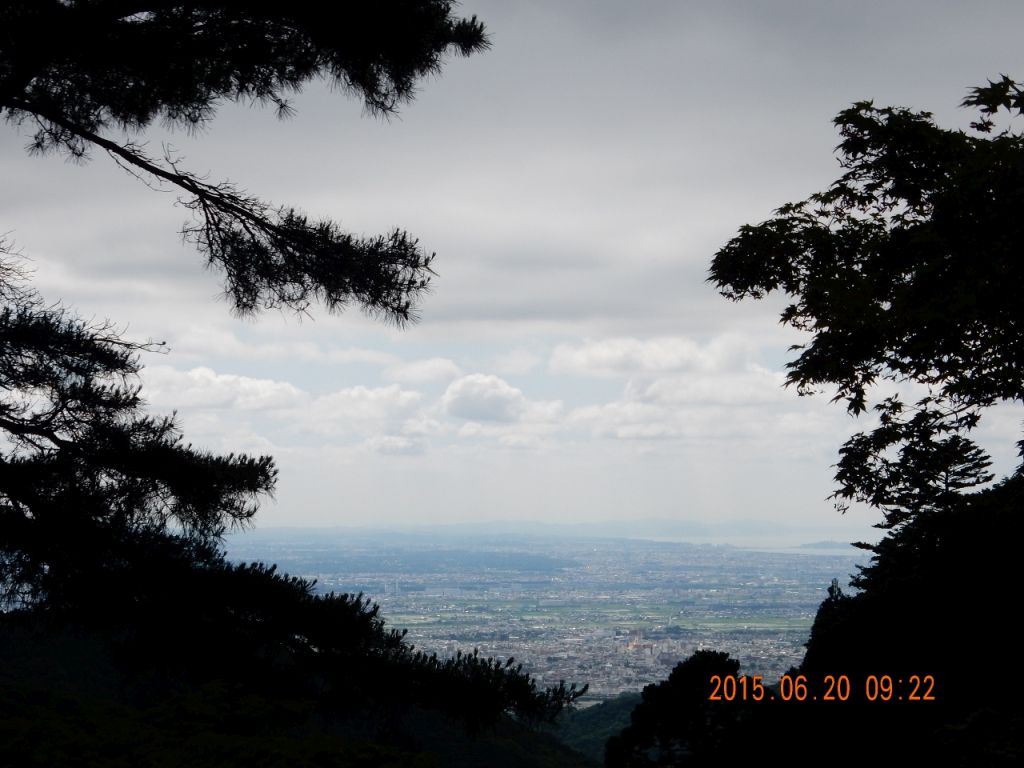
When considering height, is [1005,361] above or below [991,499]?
above

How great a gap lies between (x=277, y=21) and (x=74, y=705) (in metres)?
A: 7.28

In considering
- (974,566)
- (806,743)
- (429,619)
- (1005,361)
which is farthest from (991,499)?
(429,619)

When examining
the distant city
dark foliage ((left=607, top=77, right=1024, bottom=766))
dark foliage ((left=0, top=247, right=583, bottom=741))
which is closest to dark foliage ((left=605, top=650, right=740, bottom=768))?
dark foliage ((left=607, top=77, right=1024, bottom=766))

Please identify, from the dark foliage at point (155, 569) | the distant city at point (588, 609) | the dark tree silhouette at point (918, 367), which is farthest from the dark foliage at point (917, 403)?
the distant city at point (588, 609)

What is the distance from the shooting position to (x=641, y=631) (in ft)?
325

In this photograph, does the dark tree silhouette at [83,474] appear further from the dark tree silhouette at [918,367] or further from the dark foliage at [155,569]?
the dark tree silhouette at [918,367]

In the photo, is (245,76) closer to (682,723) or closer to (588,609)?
(682,723)

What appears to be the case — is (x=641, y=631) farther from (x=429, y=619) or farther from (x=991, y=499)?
(x=991, y=499)

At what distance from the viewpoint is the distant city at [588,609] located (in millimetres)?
68062
